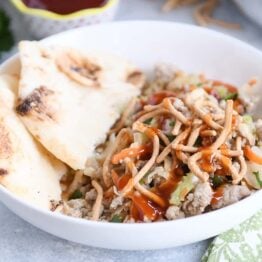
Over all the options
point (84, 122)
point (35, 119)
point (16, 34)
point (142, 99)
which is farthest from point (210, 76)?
point (16, 34)

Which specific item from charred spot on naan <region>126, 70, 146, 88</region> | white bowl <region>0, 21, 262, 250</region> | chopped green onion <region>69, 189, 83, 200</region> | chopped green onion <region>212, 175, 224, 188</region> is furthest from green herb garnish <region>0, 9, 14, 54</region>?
chopped green onion <region>212, 175, 224, 188</region>

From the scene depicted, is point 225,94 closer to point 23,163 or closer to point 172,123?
point 172,123

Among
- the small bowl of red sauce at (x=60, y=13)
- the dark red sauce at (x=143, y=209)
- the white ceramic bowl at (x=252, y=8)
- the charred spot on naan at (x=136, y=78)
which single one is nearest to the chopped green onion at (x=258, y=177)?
the dark red sauce at (x=143, y=209)

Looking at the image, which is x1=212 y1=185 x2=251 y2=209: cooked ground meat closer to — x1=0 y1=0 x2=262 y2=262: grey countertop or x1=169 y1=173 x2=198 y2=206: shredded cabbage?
x1=169 y1=173 x2=198 y2=206: shredded cabbage

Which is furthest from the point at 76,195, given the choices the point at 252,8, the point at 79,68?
the point at 252,8

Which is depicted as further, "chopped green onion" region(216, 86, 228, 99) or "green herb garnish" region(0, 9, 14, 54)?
"green herb garnish" region(0, 9, 14, 54)

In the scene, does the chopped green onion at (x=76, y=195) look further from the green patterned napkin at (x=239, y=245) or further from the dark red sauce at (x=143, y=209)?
the green patterned napkin at (x=239, y=245)

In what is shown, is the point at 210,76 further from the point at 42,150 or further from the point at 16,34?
the point at 16,34
